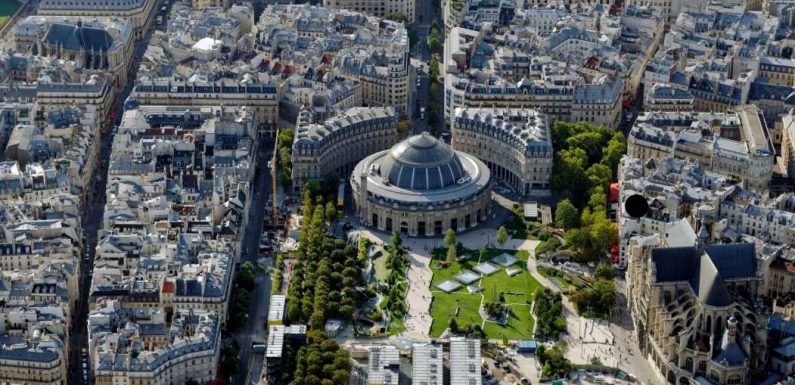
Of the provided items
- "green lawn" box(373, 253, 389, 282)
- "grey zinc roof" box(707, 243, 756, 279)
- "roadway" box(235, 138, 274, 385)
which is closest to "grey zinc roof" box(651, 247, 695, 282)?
"grey zinc roof" box(707, 243, 756, 279)

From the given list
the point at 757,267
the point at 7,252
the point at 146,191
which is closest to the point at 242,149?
the point at 146,191

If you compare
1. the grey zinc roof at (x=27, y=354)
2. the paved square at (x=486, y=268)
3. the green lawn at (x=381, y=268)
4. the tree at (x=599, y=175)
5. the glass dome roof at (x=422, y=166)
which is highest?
the glass dome roof at (x=422, y=166)

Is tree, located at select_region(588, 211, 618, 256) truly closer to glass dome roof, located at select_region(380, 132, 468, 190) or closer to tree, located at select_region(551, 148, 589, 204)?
tree, located at select_region(551, 148, 589, 204)

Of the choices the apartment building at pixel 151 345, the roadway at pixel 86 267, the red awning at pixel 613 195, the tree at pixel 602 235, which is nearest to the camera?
the apartment building at pixel 151 345

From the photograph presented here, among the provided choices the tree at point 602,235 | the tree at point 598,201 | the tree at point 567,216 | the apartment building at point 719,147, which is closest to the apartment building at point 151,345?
the tree at point 602,235

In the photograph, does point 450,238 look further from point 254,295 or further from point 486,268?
point 254,295

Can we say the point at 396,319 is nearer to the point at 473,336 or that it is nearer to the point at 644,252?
the point at 473,336

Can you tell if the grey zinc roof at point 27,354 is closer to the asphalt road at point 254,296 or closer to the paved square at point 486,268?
the asphalt road at point 254,296
